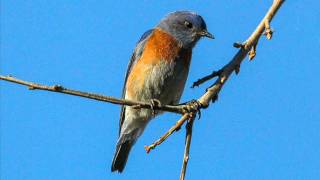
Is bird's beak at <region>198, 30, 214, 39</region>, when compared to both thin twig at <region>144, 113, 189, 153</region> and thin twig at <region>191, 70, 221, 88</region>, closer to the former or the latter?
thin twig at <region>191, 70, 221, 88</region>

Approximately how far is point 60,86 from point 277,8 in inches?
85.6

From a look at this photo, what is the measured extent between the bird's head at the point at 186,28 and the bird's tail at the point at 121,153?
2104 mm

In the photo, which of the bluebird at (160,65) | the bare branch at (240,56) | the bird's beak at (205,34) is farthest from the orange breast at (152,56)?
the bare branch at (240,56)

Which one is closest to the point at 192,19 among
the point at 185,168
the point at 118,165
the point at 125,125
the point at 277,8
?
the point at 125,125

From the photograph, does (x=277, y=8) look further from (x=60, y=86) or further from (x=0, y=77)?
(x=0, y=77)

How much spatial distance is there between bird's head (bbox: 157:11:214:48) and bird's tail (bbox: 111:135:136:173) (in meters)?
2.10

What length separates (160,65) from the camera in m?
8.77

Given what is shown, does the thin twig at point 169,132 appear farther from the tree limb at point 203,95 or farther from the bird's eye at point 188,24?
the bird's eye at point 188,24

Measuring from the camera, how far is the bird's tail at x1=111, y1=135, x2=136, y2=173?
391 inches

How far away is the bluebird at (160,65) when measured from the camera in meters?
8.79

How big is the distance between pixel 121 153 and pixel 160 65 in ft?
7.11

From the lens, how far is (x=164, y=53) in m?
8.91

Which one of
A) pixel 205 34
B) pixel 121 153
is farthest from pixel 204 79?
pixel 121 153

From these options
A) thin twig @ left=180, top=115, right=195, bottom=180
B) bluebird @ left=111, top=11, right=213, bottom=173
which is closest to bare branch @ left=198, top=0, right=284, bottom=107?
thin twig @ left=180, top=115, right=195, bottom=180
